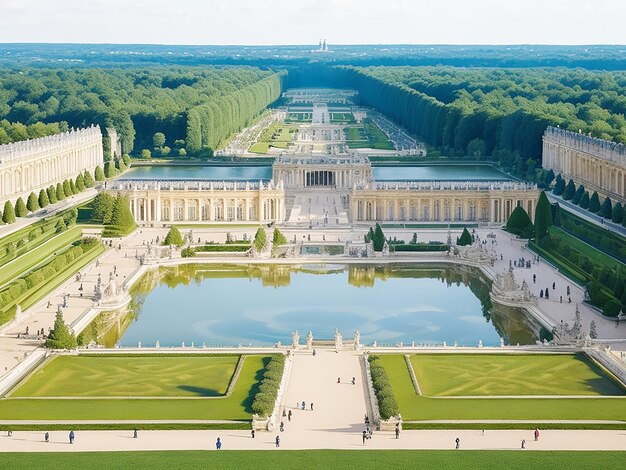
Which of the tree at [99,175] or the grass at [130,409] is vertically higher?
the tree at [99,175]

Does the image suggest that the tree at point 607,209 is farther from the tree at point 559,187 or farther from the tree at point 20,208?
the tree at point 20,208

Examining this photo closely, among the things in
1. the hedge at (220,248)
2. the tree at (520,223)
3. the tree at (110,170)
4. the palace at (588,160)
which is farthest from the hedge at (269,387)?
the tree at (110,170)

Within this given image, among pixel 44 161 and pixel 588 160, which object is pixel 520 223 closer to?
pixel 588 160

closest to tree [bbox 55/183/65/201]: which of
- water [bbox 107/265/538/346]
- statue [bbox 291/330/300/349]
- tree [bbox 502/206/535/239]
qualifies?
water [bbox 107/265/538/346]

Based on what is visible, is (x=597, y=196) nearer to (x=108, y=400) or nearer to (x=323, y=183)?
(x=323, y=183)

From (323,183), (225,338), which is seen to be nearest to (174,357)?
(225,338)

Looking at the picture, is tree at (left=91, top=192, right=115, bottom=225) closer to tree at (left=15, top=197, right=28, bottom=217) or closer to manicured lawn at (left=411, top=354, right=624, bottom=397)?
tree at (left=15, top=197, right=28, bottom=217)
